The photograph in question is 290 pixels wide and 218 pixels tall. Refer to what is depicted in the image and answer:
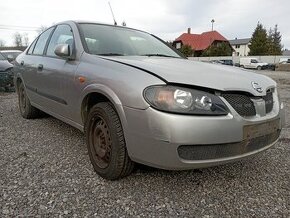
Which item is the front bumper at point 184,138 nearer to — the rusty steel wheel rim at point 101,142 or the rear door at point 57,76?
the rusty steel wheel rim at point 101,142

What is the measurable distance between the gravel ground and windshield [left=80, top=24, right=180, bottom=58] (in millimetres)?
1207

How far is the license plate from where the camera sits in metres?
2.51

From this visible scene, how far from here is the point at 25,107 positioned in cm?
532

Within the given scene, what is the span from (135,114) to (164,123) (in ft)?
0.90

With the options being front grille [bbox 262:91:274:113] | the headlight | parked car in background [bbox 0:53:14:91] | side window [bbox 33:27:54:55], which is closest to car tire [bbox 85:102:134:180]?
the headlight

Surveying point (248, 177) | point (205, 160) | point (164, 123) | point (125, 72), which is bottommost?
point (248, 177)

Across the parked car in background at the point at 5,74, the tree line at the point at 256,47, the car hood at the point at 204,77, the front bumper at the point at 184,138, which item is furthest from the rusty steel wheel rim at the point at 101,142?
the tree line at the point at 256,47

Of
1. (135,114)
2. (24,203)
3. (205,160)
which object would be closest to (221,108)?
(205,160)

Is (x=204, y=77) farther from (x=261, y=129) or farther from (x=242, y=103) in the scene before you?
(x=261, y=129)

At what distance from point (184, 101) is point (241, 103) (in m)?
0.50

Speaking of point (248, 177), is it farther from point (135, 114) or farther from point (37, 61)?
point (37, 61)

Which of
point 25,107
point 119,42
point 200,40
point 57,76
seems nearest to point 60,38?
point 57,76

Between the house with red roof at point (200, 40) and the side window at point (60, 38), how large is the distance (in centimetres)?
5993

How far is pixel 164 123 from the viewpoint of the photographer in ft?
7.52
